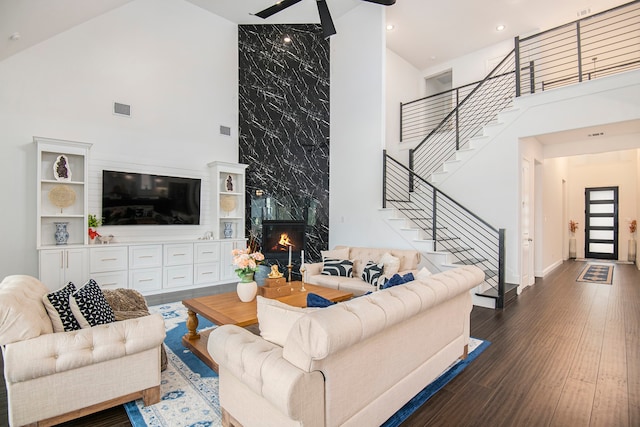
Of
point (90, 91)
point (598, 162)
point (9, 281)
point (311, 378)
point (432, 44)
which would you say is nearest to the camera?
point (311, 378)

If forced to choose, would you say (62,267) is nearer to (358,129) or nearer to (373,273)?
(373,273)

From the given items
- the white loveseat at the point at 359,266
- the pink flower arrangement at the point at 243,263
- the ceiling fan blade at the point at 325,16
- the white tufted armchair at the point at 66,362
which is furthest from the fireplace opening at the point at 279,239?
the white tufted armchair at the point at 66,362

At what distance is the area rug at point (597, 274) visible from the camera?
656cm

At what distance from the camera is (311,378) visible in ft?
4.88

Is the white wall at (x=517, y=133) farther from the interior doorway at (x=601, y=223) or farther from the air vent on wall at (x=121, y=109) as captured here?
the air vent on wall at (x=121, y=109)

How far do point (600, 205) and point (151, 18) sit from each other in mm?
13034

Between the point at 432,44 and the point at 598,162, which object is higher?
the point at 432,44

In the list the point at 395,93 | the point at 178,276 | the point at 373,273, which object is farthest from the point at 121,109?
the point at 395,93

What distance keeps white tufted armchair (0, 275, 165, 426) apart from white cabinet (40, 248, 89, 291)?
108 inches

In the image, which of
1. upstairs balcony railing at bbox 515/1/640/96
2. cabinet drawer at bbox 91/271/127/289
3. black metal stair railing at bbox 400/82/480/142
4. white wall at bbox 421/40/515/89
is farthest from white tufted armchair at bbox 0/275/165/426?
white wall at bbox 421/40/515/89

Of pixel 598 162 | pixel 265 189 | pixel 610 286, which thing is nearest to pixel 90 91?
pixel 265 189

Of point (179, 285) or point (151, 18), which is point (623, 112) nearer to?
point (179, 285)

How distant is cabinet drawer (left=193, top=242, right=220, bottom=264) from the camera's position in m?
5.84

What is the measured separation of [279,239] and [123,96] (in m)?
3.87
